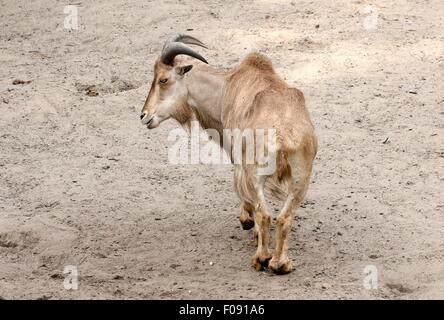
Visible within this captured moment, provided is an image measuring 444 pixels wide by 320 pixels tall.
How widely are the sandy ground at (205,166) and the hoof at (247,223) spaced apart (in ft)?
0.20

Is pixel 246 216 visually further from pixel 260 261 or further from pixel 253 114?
pixel 253 114

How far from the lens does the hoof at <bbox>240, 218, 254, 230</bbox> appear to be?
8.01m

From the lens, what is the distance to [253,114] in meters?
7.20

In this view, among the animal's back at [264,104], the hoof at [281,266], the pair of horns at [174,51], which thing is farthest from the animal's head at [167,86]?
the hoof at [281,266]

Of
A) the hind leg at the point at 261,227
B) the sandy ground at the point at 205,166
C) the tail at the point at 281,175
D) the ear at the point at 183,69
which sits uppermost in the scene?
the ear at the point at 183,69

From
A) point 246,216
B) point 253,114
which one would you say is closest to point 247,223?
point 246,216

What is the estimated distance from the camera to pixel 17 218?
834 cm

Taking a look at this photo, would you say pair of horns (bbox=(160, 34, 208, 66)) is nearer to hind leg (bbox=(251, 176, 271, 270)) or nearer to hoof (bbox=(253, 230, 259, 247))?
hind leg (bbox=(251, 176, 271, 270))

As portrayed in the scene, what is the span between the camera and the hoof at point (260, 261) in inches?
282

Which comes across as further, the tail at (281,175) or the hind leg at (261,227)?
the hind leg at (261,227)

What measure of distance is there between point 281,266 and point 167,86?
2160 mm

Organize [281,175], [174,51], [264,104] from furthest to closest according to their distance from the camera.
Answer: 1. [174,51]
2. [264,104]
3. [281,175]

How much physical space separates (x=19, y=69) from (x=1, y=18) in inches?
97.2

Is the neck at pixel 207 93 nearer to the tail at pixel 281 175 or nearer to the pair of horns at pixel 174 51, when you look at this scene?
the pair of horns at pixel 174 51
